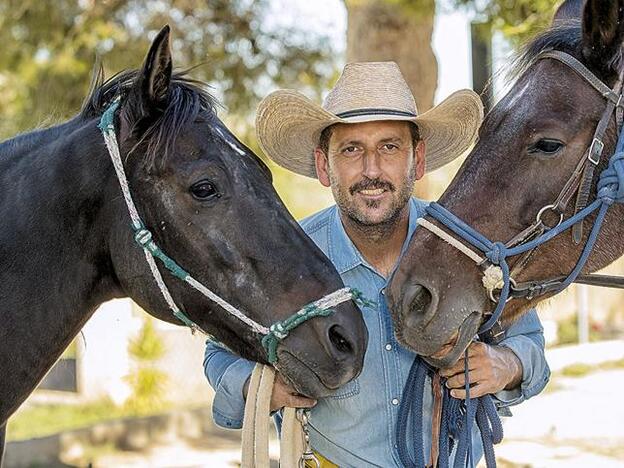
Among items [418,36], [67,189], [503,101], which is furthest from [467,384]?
[418,36]

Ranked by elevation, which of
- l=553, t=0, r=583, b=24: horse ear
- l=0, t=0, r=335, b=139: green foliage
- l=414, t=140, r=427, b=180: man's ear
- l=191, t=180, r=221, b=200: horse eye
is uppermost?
l=0, t=0, r=335, b=139: green foliage


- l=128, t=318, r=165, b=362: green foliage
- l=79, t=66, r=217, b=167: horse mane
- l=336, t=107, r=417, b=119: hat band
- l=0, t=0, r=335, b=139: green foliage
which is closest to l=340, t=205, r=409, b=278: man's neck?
l=336, t=107, r=417, b=119: hat band

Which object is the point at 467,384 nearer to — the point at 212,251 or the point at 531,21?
the point at 212,251

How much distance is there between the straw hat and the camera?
2873 millimetres

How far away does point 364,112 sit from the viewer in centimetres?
286

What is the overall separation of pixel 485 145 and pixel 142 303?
44.9 inches

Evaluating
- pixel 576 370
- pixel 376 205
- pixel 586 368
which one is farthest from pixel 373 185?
pixel 586 368

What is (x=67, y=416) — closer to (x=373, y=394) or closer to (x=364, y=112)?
(x=373, y=394)

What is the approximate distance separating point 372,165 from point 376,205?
0.47 ft

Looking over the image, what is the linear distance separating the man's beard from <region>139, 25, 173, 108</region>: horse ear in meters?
0.71

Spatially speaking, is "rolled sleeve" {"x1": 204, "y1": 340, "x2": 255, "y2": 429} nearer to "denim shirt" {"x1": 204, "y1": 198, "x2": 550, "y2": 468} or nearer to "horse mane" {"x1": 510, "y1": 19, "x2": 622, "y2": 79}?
"denim shirt" {"x1": 204, "y1": 198, "x2": 550, "y2": 468}

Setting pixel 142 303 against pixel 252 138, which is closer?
pixel 142 303

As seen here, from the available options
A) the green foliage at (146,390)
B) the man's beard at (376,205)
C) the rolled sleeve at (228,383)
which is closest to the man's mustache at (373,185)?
the man's beard at (376,205)

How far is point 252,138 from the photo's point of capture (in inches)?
336
